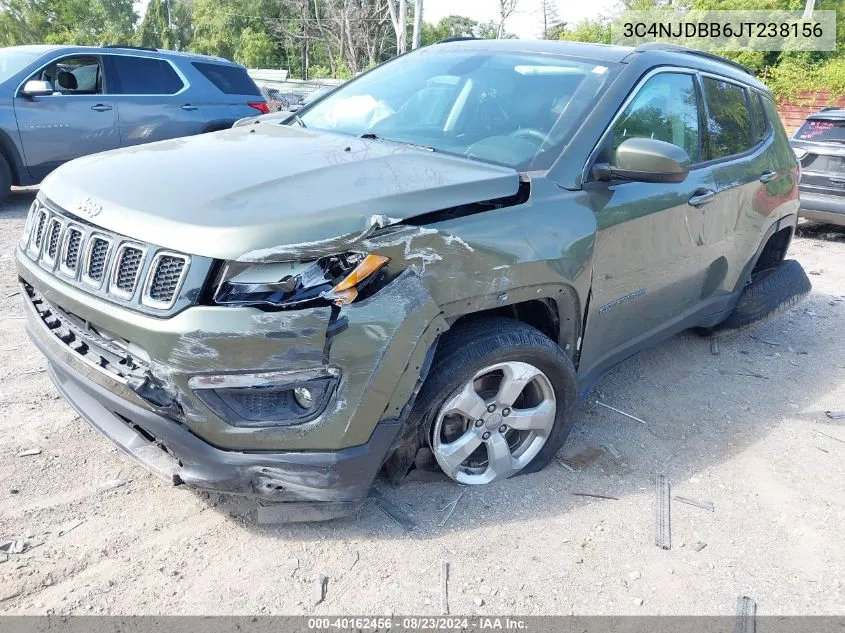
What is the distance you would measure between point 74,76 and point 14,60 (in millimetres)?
591

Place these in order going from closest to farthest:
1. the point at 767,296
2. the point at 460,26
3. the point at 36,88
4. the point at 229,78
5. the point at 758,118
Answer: the point at 758,118
the point at 767,296
the point at 36,88
the point at 229,78
the point at 460,26

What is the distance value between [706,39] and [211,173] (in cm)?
2667

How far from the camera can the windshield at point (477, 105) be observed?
3.02 m

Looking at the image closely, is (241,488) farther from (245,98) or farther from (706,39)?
(706,39)

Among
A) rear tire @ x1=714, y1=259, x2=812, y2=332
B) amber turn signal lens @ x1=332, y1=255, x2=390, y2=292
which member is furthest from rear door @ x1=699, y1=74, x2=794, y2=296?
amber turn signal lens @ x1=332, y1=255, x2=390, y2=292

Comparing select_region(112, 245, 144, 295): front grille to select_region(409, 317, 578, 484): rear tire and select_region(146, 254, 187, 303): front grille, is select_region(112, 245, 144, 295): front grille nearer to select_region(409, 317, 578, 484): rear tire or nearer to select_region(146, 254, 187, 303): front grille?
select_region(146, 254, 187, 303): front grille

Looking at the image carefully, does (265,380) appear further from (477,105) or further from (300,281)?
(477,105)

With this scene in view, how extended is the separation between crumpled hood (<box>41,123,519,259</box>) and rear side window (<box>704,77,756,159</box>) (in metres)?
1.77

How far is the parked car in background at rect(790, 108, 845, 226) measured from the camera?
8.06 m

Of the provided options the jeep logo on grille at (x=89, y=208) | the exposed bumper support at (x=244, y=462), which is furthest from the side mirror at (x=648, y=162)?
the jeep logo on grille at (x=89, y=208)

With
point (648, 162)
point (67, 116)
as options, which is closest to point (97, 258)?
point (648, 162)

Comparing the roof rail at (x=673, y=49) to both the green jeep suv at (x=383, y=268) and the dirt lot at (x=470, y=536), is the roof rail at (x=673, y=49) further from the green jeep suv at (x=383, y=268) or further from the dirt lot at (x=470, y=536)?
the dirt lot at (x=470, y=536)

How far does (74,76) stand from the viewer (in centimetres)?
768

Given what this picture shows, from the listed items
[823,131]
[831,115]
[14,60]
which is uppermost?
[14,60]
